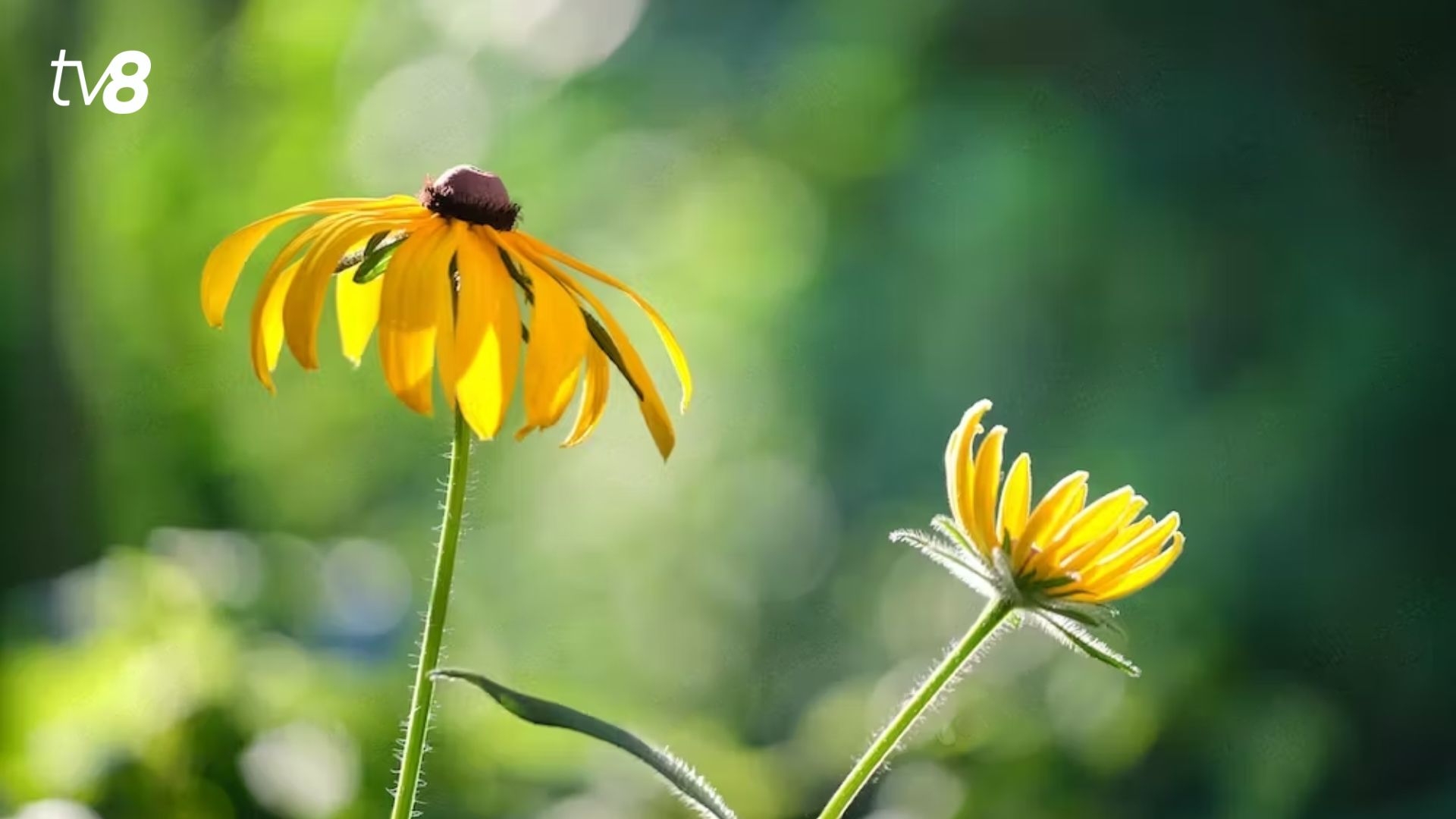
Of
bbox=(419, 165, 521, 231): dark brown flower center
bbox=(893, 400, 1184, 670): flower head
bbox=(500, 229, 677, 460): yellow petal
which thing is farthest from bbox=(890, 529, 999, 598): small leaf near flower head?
bbox=(419, 165, 521, 231): dark brown flower center

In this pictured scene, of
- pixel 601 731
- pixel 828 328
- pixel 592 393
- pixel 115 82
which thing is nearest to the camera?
pixel 601 731

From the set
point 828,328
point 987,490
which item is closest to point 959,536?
point 987,490

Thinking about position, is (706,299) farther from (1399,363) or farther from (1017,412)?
(1399,363)

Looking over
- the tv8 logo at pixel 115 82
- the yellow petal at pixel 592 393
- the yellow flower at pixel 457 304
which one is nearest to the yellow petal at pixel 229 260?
the yellow flower at pixel 457 304

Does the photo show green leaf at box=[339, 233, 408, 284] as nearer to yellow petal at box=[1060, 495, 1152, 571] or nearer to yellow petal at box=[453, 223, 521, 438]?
yellow petal at box=[453, 223, 521, 438]

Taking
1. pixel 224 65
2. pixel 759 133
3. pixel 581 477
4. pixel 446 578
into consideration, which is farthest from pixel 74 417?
pixel 446 578

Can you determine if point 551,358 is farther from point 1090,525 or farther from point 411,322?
point 1090,525

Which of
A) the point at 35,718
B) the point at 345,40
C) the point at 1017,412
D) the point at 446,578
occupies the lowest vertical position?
the point at 35,718
